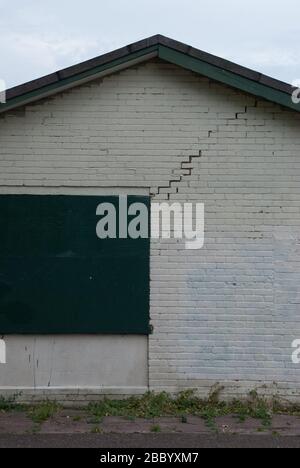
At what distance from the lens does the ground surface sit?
7.55m

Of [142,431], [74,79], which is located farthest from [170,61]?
[142,431]

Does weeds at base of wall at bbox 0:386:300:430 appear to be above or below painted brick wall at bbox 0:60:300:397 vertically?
below

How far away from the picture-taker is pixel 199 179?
9242mm

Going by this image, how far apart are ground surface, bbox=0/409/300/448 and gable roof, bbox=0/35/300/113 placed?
368 cm

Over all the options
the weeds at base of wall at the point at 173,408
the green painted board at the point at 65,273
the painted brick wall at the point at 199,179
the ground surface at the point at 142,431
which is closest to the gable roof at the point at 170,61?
the painted brick wall at the point at 199,179

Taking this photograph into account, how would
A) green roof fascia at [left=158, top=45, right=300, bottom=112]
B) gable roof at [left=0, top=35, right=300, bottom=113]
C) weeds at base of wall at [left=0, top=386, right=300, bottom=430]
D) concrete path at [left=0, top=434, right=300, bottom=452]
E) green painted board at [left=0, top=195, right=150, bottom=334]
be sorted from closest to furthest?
concrete path at [left=0, top=434, right=300, bottom=452], weeds at base of wall at [left=0, top=386, right=300, bottom=430], gable roof at [left=0, top=35, right=300, bottom=113], green roof fascia at [left=158, top=45, right=300, bottom=112], green painted board at [left=0, top=195, right=150, bottom=334]

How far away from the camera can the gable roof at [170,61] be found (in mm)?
8781

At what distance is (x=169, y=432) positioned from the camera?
8000 millimetres

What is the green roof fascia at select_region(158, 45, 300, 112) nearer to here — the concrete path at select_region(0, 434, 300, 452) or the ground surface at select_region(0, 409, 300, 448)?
the ground surface at select_region(0, 409, 300, 448)

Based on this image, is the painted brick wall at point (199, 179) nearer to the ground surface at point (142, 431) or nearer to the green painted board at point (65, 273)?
the green painted board at point (65, 273)

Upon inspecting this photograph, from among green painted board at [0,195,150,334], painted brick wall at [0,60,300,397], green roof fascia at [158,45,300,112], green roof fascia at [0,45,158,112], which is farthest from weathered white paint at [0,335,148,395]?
green roof fascia at [158,45,300,112]

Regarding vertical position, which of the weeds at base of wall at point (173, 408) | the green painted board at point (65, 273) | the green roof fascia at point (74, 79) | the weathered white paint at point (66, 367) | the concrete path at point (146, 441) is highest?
the green roof fascia at point (74, 79)

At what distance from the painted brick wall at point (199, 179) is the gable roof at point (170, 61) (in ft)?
0.95

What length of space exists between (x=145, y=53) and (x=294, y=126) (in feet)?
6.68
